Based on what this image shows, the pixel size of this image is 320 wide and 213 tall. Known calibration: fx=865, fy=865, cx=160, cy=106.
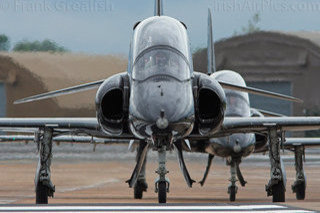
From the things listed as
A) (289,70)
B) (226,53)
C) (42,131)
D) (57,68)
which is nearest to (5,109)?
(57,68)

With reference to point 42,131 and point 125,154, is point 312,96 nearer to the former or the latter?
point 125,154

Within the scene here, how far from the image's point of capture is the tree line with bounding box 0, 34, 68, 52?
105 feet

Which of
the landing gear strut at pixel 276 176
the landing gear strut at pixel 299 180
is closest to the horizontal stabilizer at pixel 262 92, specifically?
the landing gear strut at pixel 276 176

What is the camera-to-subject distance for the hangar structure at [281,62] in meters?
40.8

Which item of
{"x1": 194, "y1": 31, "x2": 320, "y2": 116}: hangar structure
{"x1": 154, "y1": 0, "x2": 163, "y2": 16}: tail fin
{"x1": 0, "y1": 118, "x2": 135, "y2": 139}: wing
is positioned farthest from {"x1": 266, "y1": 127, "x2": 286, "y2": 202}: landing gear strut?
{"x1": 194, "y1": 31, "x2": 320, "y2": 116}: hangar structure

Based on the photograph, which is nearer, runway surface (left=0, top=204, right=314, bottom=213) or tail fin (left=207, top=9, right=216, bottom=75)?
runway surface (left=0, top=204, right=314, bottom=213)

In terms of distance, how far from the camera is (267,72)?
135 feet

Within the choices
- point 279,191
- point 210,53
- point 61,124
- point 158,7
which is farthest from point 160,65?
point 210,53

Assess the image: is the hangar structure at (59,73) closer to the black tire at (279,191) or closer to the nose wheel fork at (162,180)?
the black tire at (279,191)

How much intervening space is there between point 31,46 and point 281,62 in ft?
47.2

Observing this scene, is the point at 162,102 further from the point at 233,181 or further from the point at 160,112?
the point at 233,181

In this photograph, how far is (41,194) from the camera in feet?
49.9

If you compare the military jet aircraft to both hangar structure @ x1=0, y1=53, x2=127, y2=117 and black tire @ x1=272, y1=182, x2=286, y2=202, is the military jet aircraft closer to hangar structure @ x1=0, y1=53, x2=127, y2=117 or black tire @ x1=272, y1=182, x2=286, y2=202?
black tire @ x1=272, y1=182, x2=286, y2=202

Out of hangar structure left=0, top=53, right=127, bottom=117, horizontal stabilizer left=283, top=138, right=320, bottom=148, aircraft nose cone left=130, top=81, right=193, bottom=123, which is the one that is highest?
hangar structure left=0, top=53, right=127, bottom=117
